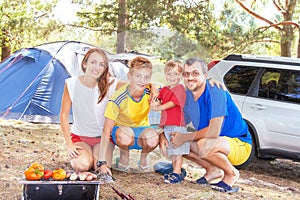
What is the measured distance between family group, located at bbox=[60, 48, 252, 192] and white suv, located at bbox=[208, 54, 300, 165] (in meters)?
1.07

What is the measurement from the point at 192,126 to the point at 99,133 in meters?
0.98

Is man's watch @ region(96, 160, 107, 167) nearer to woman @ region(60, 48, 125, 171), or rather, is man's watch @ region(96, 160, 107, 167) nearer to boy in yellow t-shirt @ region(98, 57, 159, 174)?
boy in yellow t-shirt @ region(98, 57, 159, 174)

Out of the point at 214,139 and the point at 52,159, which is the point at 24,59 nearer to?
the point at 52,159

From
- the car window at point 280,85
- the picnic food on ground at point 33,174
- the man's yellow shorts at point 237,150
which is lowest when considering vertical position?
the picnic food on ground at point 33,174

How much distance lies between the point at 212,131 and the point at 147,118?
59 cm

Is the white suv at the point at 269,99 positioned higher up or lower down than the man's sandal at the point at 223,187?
higher up

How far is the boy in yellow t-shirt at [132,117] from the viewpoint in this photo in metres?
3.71

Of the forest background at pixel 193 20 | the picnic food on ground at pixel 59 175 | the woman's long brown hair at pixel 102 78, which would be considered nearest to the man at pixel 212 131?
the woman's long brown hair at pixel 102 78

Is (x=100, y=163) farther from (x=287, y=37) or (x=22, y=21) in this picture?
(x=22, y=21)

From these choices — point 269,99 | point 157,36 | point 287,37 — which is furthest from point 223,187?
point 287,37

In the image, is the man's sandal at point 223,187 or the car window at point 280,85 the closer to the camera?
the man's sandal at point 223,187

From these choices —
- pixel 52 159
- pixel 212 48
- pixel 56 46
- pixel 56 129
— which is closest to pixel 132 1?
pixel 212 48

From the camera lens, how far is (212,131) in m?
3.93

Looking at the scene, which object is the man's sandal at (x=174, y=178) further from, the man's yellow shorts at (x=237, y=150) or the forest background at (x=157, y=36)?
the man's yellow shorts at (x=237, y=150)
